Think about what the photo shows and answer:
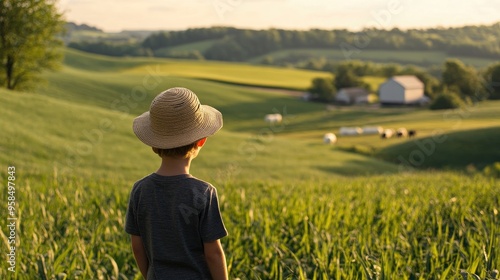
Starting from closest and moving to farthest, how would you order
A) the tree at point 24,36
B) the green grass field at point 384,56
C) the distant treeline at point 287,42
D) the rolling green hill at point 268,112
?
the rolling green hill at point 268,112, the tree at point 24,36, the distant treeline at point 287,42, the green grass field at point 384,56


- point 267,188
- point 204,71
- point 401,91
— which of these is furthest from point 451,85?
point 267,188

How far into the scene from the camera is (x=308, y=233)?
6473 millimetres

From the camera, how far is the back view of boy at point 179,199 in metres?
3.30

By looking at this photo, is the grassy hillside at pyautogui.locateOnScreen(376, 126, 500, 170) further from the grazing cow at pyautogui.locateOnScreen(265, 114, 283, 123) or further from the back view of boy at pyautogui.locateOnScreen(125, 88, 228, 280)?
the back view of boy at pyautogui.locateOnScreen(125, 88, 228, 280)

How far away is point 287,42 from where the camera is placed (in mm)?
150375

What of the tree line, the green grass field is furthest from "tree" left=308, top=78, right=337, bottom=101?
the green grass field

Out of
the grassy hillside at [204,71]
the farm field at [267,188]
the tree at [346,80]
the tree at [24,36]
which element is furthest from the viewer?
the grassy hillside at [204,71]

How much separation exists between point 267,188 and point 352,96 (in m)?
77.6

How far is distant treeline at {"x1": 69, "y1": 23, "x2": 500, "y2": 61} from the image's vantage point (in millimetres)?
119400

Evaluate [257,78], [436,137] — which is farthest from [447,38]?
[436,137]

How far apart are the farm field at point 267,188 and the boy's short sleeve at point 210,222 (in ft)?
3.63

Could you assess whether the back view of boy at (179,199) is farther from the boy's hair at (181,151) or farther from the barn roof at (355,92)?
the barn roof at (355,92)

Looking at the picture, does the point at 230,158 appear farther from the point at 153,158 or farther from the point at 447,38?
the point at 447,38

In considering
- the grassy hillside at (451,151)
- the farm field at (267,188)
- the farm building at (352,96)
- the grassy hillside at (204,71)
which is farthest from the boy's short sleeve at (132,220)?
the grassy hillside at (204,71)
